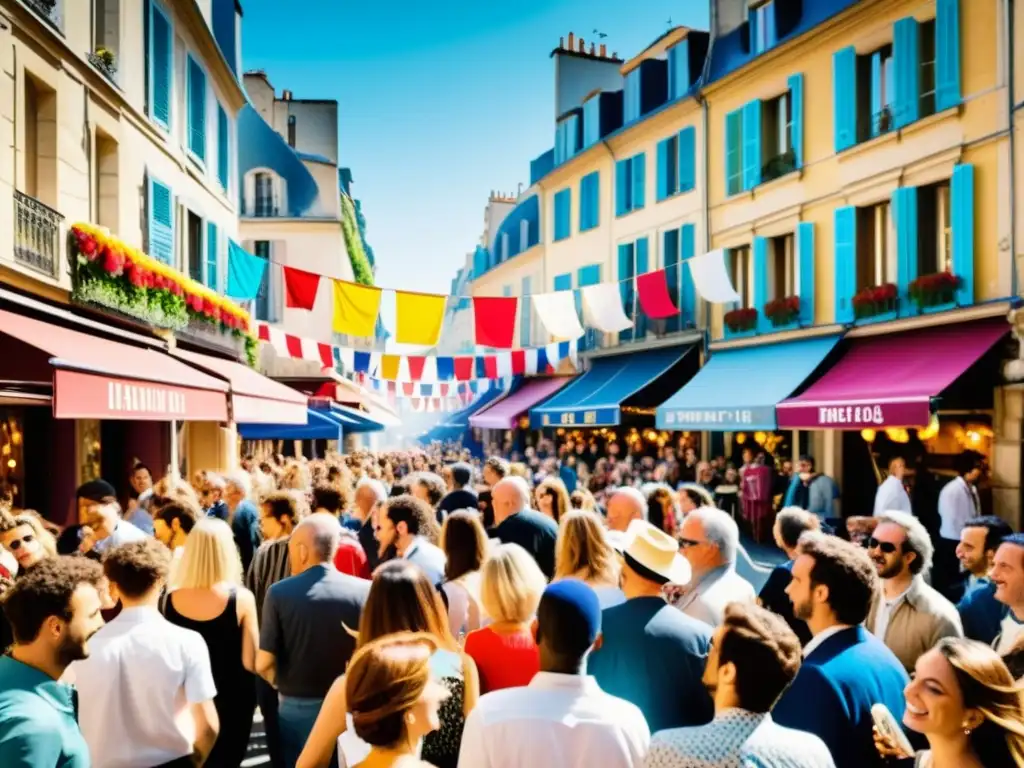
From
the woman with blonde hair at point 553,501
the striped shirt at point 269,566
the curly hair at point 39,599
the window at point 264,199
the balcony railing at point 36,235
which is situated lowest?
the striped shirt at point 269,566

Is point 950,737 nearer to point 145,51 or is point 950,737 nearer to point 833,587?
point 833,587

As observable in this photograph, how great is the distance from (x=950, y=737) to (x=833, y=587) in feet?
2.80

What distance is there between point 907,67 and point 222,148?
12.6m

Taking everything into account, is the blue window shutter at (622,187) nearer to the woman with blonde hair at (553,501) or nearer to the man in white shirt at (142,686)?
the woman with blonde hair at (553,501)

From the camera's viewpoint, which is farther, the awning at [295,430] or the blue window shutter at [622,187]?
the blue window shutter at [622,187]

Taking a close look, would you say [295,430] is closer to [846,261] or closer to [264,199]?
[846,261]

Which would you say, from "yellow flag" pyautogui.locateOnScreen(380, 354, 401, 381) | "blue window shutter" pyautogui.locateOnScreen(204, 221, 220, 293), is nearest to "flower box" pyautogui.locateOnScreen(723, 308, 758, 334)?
"yellow flag" pyautogui.locateOnScreen(380, 354, 401, 381)

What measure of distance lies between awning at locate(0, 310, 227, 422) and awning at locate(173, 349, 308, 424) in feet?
2.16

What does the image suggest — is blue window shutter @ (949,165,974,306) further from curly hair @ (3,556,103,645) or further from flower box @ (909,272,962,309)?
curly hair @ (3,556,103,645)

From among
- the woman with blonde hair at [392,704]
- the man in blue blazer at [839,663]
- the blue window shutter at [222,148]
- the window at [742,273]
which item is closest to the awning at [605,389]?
the window at [742,273]

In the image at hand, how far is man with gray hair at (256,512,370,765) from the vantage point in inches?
165

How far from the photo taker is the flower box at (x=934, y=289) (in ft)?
41.9

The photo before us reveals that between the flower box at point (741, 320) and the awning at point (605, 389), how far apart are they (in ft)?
5.74

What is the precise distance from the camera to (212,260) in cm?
1622
